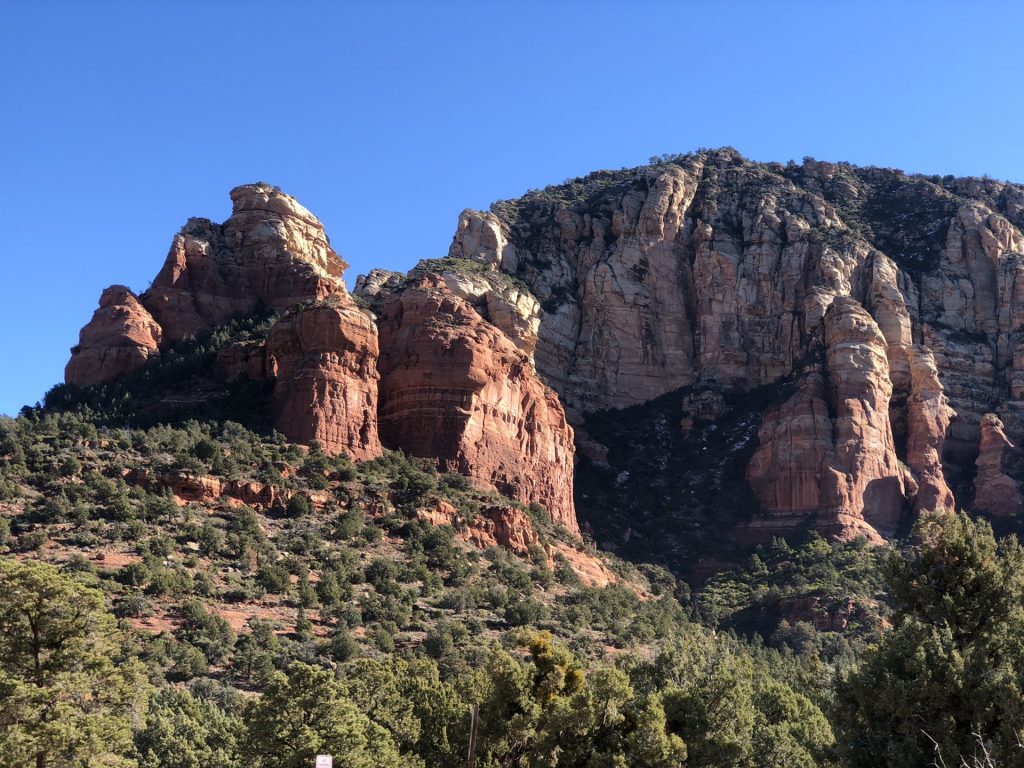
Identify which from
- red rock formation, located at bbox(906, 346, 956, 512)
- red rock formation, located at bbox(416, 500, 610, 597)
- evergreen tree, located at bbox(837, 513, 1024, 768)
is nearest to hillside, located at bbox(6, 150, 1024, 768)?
evergreen tree, located at bbox(837, 513, 1024, 768)

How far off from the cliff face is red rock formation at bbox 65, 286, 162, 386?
4375cm

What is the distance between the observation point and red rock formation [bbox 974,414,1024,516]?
10944 cm

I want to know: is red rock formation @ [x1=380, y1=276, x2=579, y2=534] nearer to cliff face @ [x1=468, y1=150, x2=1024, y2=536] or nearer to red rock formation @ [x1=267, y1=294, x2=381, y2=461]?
red rock formation @ [x1=267, y1=294, x2=381, y2=461]

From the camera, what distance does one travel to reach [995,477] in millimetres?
112062

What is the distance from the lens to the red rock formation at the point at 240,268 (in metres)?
104

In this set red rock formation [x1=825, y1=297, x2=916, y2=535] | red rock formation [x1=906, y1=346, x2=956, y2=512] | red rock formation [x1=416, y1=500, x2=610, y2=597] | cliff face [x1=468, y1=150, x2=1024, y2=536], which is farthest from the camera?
cliff face [x1=468, y1=150, x2=1024, y2=536]

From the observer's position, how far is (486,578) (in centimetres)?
8162

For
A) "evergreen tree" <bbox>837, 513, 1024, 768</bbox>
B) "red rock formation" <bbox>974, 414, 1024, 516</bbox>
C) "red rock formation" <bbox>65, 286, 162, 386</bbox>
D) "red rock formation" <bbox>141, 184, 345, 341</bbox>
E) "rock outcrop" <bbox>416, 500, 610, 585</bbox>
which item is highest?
"red rock formation" <bbox>141, 184, 345, 341</bbox>

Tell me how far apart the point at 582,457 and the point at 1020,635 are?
92722mm

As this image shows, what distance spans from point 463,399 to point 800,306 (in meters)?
50.3

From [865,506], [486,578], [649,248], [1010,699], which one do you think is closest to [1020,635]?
[1010,699]

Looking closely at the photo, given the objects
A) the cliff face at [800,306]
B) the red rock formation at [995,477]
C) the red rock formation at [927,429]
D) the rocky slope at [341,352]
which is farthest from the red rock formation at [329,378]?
the red rock formation at [995,477]

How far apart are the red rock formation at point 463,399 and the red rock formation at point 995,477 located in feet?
127

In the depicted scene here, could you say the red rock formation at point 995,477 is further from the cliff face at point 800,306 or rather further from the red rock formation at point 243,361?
the red rock formation at point 243,361
